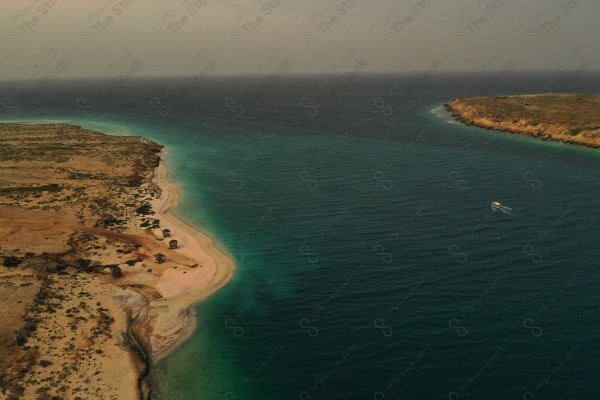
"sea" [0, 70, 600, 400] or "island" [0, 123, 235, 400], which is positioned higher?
"island" [0, 123, 235, 400]

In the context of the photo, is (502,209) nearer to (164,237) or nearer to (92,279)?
(164,237)

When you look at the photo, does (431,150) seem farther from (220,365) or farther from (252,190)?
(220,365)

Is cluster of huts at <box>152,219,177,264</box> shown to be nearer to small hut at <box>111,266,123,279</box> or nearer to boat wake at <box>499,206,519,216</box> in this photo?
small hut at <box>111,266,123,279</box>

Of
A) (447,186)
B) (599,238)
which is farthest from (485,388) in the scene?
(447,186)
